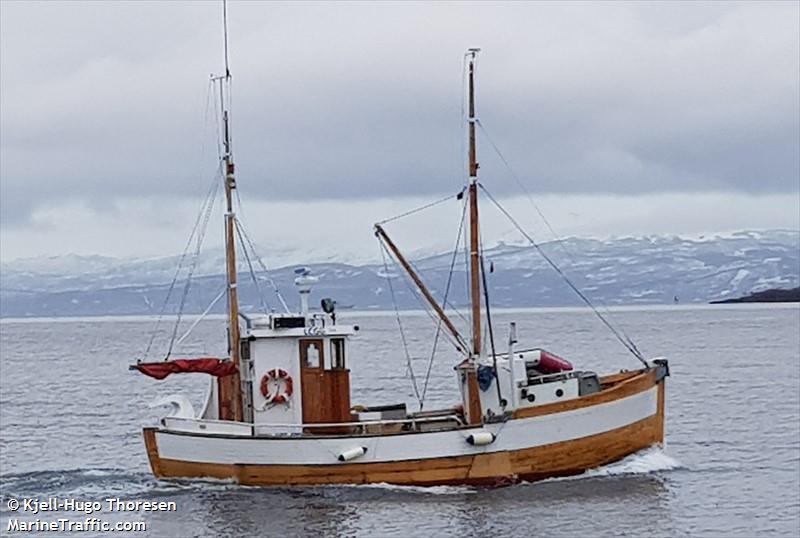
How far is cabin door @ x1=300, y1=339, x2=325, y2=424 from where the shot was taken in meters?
38.8


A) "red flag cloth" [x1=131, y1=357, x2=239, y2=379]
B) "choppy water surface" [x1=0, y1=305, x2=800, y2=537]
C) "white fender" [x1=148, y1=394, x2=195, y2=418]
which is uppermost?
"red flag cloth" [x1=131, y1=357, x2=239, y2=379]

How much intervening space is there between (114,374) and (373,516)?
74537 mm

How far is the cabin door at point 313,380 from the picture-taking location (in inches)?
1526

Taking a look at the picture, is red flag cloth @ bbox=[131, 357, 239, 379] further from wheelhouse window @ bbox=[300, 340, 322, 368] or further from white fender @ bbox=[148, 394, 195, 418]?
wheelhouse window @ bbox=[300, 340, 322, 368]

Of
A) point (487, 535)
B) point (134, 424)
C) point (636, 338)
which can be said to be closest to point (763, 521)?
point (487, 535)

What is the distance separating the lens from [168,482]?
130 feet

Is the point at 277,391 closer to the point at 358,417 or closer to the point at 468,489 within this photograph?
the point at 358,417

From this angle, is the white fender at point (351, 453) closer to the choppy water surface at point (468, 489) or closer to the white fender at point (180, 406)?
the choppy water surface at point (468, 489)

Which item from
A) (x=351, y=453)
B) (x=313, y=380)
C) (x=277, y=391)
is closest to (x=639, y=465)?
(x=351, y=453)

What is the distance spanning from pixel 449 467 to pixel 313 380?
4073 mm

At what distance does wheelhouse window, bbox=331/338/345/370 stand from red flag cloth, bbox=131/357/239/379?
2486mm

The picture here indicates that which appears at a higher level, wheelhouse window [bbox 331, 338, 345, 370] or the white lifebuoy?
wheelhouse window [bbox 331, 338, 345, 370]

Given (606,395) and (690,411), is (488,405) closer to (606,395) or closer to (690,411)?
(606,395)

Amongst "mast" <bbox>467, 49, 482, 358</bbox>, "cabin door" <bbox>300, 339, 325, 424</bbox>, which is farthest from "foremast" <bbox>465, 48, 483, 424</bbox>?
"cabin door" <bbox>300, 339, 325, 424</bbox>
